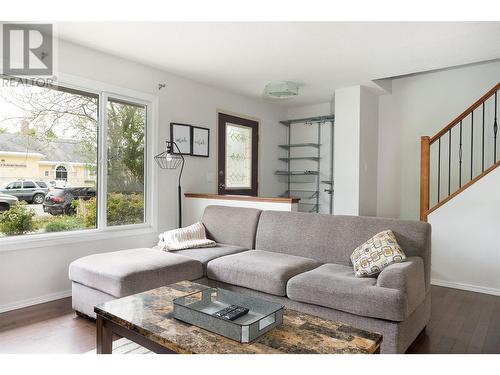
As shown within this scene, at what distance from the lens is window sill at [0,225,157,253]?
2.95 metres

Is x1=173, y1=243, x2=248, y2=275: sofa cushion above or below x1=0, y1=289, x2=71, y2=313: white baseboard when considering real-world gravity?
above

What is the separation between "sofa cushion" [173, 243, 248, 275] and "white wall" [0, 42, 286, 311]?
38.4 inches

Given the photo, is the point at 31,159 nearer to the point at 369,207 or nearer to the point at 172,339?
the point at 172,339

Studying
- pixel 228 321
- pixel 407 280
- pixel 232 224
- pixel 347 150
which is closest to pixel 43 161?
pixel 232 224

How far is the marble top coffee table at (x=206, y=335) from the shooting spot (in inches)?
55.8

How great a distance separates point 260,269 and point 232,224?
0.98 m

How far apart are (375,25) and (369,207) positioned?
280 centimetres

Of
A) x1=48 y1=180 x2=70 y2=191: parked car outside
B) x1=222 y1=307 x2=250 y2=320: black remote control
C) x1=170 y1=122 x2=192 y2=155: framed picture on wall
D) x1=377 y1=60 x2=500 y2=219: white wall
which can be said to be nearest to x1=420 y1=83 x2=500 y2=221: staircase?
x1=377 y1=60 x2=500 y2=219: white wall

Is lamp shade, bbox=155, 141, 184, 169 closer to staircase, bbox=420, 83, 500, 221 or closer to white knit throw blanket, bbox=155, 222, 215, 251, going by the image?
white knit throw blanket, bbox=155, 222, 215, 251

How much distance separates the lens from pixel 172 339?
4.82 feet

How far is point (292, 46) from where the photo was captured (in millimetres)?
3338

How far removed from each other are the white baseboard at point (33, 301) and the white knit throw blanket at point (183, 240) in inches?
37.5
